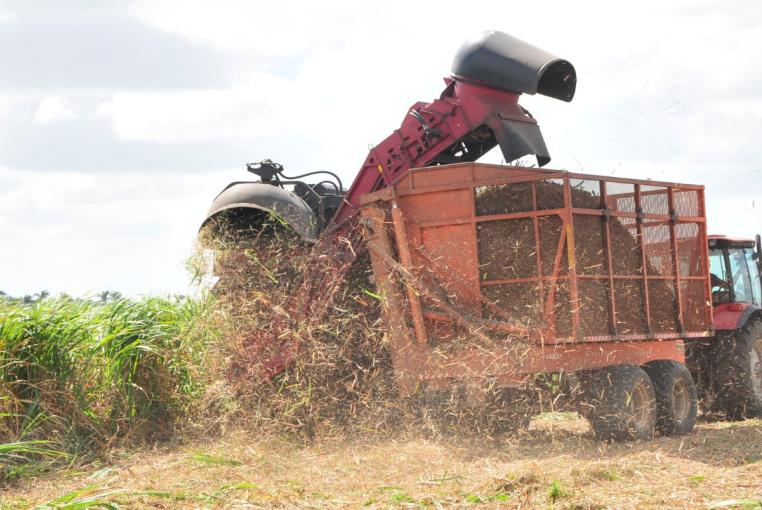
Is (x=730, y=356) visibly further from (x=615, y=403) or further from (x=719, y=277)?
(x=615, y=403)

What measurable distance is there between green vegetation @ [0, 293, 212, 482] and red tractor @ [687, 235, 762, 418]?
4932mm

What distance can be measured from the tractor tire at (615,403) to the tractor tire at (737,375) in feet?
7.55

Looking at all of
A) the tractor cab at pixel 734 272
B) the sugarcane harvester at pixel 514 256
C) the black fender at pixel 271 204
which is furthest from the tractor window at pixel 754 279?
the black fender at pixel 271 204

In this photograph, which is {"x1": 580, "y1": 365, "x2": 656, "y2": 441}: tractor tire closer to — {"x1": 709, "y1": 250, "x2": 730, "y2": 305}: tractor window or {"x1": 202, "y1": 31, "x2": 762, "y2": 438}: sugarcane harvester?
{"x1": 202, "y1": 31, "x2": 762, "y2": 438}: sugarcane harvester

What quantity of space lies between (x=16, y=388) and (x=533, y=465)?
421cm

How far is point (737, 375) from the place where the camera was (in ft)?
31.9

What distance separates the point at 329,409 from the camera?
25.8ft

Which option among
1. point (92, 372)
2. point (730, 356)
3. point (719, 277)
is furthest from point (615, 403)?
point (92, 372)

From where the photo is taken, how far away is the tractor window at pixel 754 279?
1055 cm

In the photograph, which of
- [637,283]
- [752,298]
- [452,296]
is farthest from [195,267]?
[752,298]

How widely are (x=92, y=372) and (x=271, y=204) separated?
2072 mm

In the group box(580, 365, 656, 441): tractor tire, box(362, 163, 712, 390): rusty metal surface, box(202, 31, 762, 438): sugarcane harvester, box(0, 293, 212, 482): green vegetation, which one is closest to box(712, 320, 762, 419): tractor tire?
box(202, 31, 762, 438): sugarcane harvester

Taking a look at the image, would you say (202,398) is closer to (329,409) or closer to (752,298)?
(329,409)

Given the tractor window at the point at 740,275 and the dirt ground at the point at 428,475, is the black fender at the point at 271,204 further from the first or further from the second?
the tractor window at the point at 740,275
